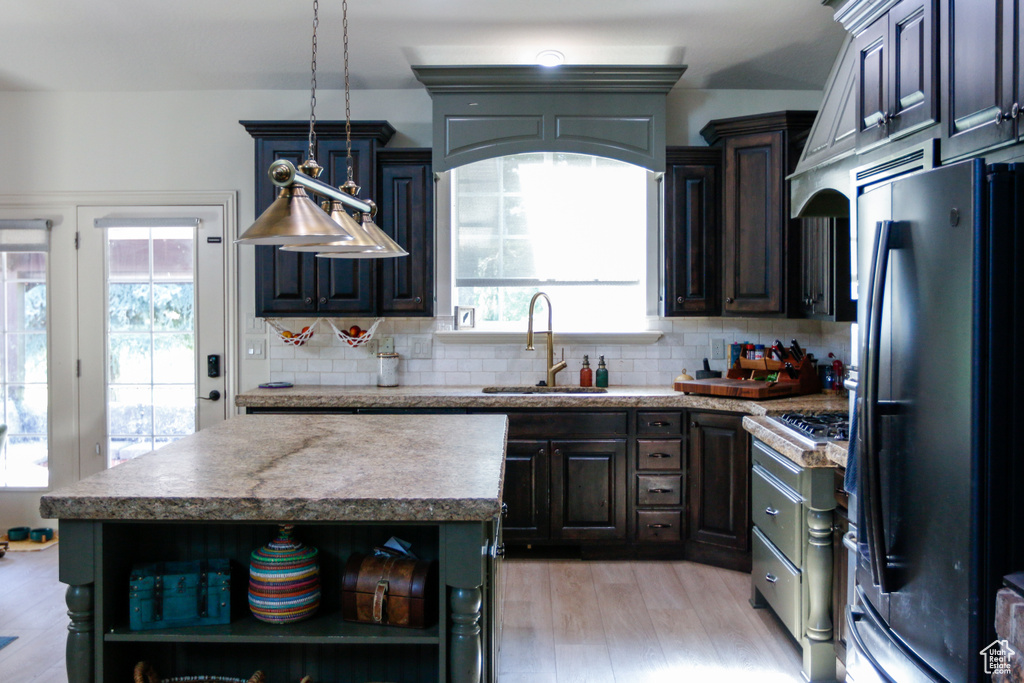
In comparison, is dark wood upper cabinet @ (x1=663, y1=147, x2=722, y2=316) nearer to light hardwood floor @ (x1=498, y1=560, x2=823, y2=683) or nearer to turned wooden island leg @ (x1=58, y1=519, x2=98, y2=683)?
light hardwood floor @ (x1=498, y1=560, x2=823, y2=683)

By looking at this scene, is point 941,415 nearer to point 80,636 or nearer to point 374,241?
point 374,241

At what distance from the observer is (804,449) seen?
8.65 ft

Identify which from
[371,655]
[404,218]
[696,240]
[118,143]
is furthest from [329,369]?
[371,655]

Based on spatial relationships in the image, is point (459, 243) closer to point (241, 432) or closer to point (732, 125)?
point (732, 125)

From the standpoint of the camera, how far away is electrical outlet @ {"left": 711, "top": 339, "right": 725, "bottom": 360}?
4.61 meters

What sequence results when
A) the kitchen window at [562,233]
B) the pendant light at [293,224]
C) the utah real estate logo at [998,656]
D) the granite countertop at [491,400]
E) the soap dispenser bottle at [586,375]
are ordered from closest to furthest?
1. the utah real estate logo at [998,656]
2. the pendant light at [293,224]
3. the granite countertop at [491,400]
4. the soap dispenser bottle at [586,375]
5. the kitchen window at [562,233]

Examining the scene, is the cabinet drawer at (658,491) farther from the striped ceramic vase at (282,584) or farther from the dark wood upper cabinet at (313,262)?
the striped ceramic vase at (282,584)

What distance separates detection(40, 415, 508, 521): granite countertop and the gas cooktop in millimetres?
1175

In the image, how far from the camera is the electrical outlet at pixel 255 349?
4.64 m

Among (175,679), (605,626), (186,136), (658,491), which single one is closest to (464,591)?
(175,679)

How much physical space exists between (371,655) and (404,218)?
2.75 meters

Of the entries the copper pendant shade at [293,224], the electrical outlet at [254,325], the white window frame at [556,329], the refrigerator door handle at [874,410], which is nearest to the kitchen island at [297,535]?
the copper pendant shade at [293,224]

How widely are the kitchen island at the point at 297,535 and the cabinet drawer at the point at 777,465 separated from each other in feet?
3.84

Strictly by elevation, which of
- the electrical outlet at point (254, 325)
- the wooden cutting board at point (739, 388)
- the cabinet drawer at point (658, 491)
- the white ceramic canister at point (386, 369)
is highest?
the electrical outlet at point (254, 325)
